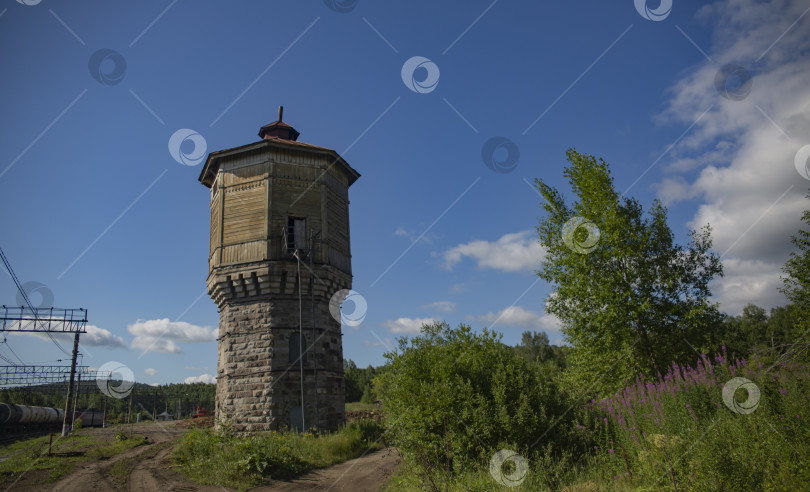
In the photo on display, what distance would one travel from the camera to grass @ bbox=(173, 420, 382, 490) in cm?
1226

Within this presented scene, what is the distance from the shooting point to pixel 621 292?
46.5 ft

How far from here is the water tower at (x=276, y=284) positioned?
19266mm

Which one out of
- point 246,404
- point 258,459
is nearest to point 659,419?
point 258,459

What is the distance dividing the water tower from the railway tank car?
26413mm

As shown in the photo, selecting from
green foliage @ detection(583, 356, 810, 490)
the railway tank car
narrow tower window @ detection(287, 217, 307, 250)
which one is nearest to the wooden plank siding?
narrow tower window @ detection(287, 217, 307, 250)

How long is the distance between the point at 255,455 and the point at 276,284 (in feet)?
28.7

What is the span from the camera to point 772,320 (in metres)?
60.1

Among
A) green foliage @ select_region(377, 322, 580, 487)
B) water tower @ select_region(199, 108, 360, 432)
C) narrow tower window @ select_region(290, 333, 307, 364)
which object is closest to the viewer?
green foliage @ select_region(377, 322, 580, 487)

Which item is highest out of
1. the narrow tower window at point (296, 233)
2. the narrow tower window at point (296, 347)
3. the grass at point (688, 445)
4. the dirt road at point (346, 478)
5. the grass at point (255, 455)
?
the narrow tower window at point (296, 233)

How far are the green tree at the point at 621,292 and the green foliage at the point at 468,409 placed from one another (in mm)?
5334

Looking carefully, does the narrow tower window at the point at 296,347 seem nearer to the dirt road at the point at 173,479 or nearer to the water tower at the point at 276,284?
the water tower at the point at 276,284

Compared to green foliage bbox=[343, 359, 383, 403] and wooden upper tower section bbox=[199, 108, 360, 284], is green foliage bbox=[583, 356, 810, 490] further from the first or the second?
green foliage bbox=[343, 359, 383, 403]

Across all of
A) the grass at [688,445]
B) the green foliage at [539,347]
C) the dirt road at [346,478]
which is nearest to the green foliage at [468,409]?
the grass at [688,445]

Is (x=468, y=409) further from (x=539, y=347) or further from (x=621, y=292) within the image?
(x=539, y=347)
